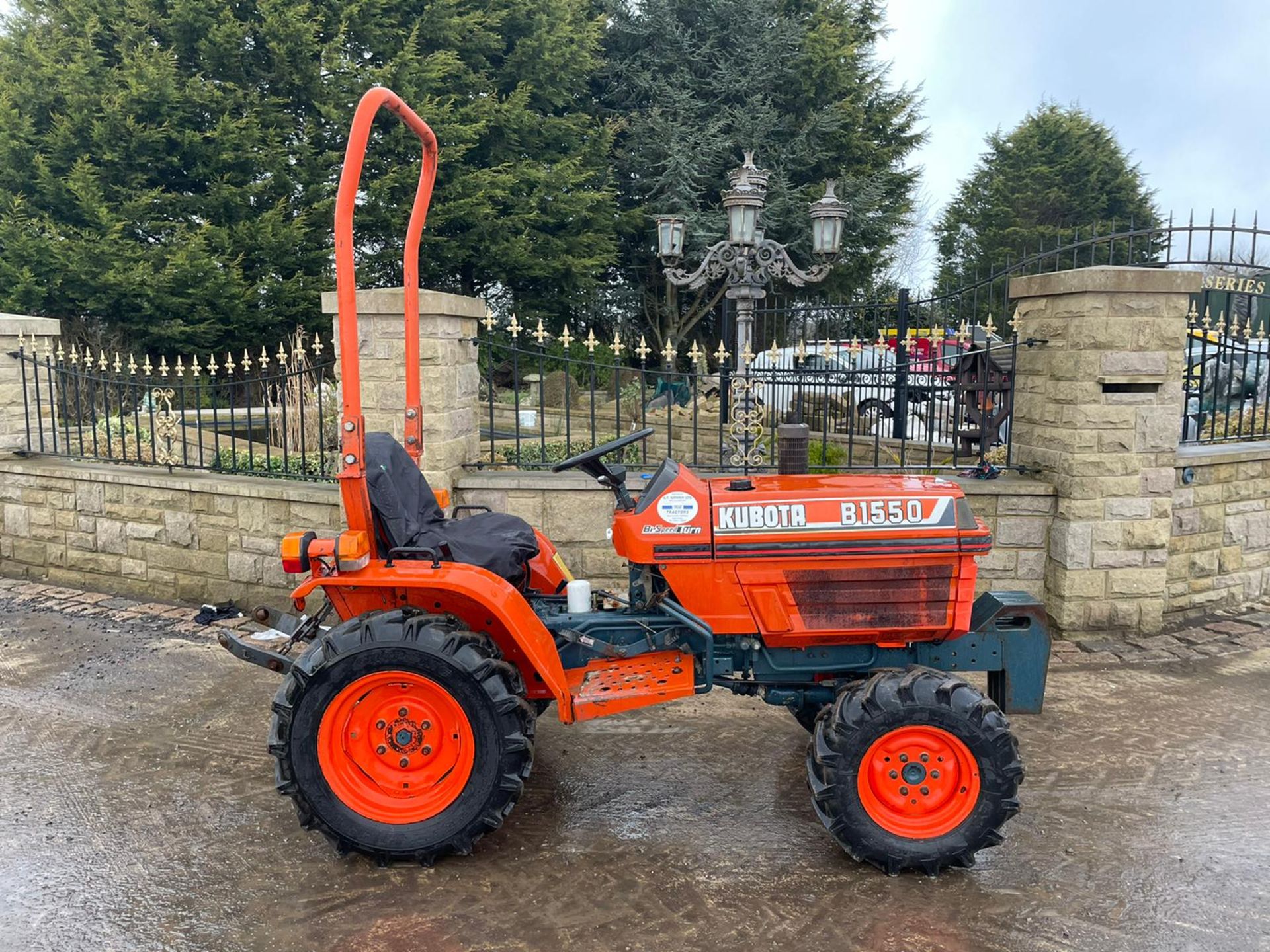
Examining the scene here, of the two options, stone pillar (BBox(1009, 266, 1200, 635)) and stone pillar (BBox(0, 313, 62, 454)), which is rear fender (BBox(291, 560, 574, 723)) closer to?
stone pillar (BBox(1009, 266, 1200, 635))

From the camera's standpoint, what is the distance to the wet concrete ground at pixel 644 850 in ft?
8.89

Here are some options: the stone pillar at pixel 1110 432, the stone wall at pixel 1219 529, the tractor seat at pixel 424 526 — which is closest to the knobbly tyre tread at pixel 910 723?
the tractor seat at pixel 424 526

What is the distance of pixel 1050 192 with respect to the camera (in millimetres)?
23031

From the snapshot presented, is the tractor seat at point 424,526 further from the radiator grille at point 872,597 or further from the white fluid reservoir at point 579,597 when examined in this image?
the radiator grille at point 872,597

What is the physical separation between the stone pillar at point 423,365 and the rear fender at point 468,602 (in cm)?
179

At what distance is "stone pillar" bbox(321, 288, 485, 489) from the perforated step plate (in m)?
2.04

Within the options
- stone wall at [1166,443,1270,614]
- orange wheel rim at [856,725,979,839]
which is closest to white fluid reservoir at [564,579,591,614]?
orange wheel rim at [856,725,979,839]

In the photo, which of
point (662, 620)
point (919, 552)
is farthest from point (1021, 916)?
point (662, 620)

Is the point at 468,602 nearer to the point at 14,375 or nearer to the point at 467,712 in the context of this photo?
the point at 467,712

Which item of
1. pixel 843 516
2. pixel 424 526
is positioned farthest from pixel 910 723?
pixel 424 526

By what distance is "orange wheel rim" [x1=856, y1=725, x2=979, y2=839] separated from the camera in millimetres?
2977

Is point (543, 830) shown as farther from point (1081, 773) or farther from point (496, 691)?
point (1081, 773)

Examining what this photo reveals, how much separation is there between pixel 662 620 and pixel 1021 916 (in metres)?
1.40

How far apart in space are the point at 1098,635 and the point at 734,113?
548 inches
